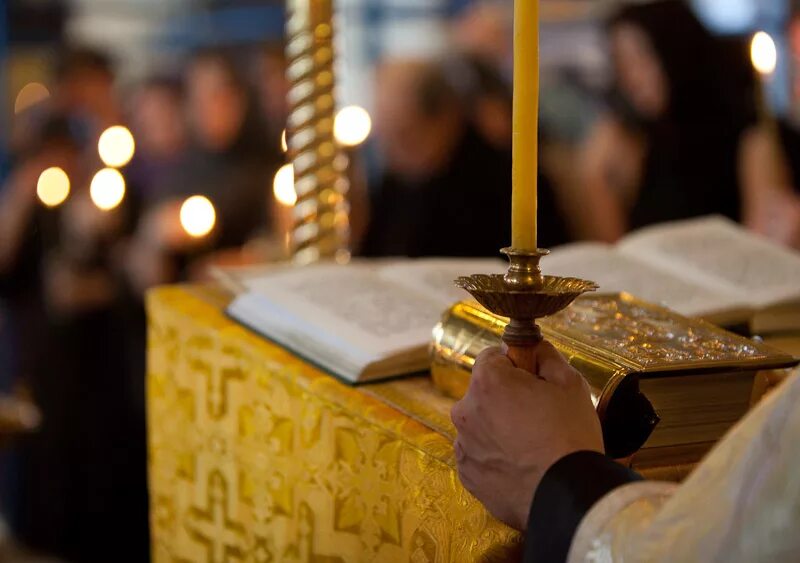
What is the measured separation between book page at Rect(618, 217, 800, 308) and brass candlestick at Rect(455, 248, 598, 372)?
654 mm

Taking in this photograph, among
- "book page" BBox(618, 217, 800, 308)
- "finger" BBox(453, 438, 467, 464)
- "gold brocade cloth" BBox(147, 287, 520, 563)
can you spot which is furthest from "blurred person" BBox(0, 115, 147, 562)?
"finger" BBox(453, 438, 467, 464)

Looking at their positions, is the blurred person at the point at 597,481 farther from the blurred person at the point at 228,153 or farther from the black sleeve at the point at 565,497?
the blurred person at the point at 228,153

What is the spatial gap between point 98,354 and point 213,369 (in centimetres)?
286

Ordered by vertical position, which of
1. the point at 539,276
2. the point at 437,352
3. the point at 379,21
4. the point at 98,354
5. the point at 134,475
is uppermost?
the point at 379,21

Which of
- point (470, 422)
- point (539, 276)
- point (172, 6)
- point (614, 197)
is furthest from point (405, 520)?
point (172, 6)

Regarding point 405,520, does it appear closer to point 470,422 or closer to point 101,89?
point 470,422

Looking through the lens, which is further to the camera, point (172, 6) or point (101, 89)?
point (172, 6)

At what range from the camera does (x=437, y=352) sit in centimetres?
122

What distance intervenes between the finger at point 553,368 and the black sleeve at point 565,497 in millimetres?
63

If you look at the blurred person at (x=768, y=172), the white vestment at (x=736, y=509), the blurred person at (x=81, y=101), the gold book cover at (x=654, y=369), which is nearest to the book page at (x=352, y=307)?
the gold book cover at (x=654, y=369)

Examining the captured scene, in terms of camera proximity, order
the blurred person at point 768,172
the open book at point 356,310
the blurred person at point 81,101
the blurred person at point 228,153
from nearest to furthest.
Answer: the open book at point 356,310 < the blurred person at point 768,172 < the blurred person at point 228,153 < the blurred person at point 81,101

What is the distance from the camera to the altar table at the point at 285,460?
3.65ft

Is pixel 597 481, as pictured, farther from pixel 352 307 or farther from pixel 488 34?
pixel 488 34

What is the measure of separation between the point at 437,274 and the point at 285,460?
38cm
